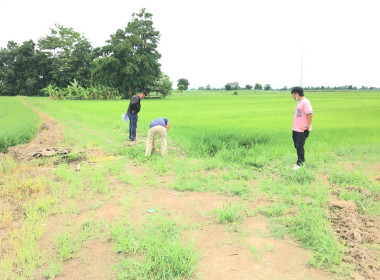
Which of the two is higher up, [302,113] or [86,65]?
[86,65]

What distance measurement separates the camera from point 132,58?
136ft

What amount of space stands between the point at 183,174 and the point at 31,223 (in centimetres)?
301

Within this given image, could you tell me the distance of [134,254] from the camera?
3188 millimetres

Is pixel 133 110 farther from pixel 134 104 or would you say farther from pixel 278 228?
pixel 278 228

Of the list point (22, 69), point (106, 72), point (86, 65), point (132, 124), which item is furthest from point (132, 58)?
point (132, 124)

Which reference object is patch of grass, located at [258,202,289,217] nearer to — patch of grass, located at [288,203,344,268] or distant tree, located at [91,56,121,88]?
patch of grass, located at [288,203,344,268]

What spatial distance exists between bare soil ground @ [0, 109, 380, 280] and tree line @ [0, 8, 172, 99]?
3747 cm

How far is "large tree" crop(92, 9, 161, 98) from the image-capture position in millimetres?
41000

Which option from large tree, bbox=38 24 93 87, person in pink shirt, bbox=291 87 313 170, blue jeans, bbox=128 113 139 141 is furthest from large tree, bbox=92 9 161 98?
person in pink shirt, bbox=291 87 313 170

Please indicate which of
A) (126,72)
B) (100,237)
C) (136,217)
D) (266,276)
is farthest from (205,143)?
(126,72)

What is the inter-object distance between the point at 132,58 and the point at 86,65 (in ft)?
61.4

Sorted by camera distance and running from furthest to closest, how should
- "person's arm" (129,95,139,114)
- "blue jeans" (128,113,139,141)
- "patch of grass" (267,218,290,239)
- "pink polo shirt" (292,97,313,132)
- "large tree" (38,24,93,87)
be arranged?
"large tree" (38,24,93,87) → "blue jeans" (128,113,139,141) → "person's arm" (129,95,139,114) → "pink polo shirt" (292,97,313,132) → "patch of grass" (267,218,290,239)

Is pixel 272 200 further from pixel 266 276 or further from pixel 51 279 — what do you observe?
pixel 51 279

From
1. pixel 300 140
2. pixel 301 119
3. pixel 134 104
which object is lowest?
pixel 300 140
